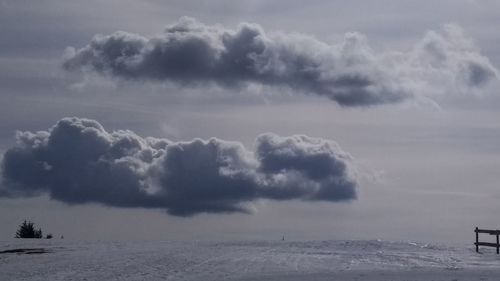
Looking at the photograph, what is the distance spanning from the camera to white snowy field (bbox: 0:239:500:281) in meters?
34.7

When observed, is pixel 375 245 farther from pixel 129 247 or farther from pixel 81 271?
pixel 81 271

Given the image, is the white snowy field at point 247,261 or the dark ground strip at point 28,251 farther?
the dark ground strip at point 28,251

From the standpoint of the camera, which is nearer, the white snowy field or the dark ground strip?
the white snowy field

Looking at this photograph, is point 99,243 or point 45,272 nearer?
point 45,272

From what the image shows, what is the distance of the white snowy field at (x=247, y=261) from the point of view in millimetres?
34688

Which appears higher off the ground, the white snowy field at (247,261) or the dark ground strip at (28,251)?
the dark ground strip at (28,251)

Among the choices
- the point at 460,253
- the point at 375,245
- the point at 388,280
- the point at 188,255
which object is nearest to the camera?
the point at 388,280

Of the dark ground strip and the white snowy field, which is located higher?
the dark ground strip

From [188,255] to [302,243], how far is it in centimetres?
1376

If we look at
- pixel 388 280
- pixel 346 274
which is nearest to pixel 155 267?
pixel 346 274

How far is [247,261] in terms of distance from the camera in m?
41.8

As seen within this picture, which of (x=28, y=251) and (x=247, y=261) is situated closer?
(x=247, y=261)

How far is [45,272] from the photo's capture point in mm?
36312

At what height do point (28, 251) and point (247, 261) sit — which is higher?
point (28, 251)
